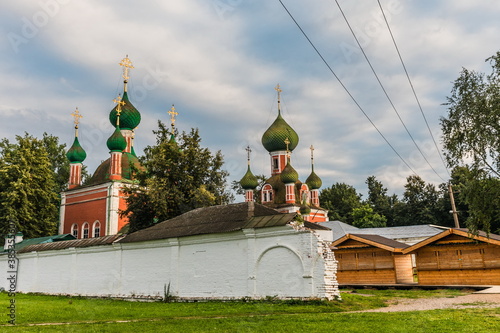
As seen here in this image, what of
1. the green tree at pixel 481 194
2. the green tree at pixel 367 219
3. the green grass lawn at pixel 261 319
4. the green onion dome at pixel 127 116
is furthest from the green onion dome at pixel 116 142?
the green tree at pixel 367 219

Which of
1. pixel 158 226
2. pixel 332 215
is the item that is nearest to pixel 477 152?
pixel 158 226

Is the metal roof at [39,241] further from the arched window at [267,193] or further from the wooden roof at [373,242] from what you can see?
the arched window at [267,193]

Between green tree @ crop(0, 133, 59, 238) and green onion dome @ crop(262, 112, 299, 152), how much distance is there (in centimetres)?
2382

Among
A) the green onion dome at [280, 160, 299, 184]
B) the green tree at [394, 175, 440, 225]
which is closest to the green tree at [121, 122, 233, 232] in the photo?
the green onion dome at [280, 160, 299, 184]

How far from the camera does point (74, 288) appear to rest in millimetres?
20828

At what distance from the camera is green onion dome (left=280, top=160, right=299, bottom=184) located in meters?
47.2

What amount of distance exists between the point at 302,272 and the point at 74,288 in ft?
39.1

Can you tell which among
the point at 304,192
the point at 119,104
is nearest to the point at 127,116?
the point at 119,104

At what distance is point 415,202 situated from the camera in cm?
5891

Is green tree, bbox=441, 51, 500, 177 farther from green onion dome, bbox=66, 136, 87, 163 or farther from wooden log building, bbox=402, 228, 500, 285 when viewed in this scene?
green onion dome, bbox=66, 136, 87, 163

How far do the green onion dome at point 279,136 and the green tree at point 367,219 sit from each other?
14.1 m

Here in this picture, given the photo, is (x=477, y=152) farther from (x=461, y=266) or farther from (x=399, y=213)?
(x=399, y=213)

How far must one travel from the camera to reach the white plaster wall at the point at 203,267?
47.5 ft

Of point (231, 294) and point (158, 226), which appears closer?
point (231, 294)
